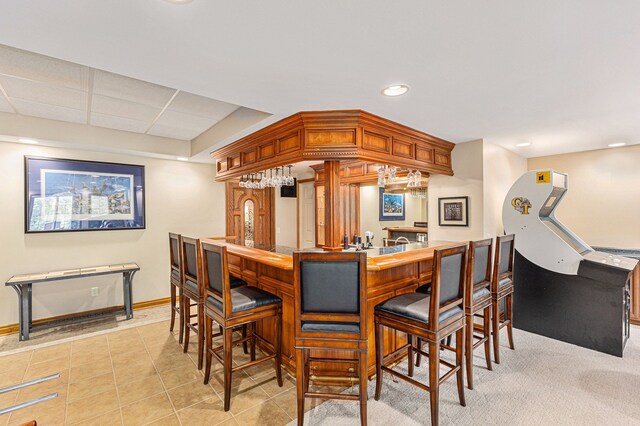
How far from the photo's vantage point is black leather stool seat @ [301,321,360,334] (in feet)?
6.11

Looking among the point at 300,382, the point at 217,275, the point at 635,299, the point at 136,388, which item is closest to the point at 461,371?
the point at 300,382

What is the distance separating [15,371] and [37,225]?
5.84ft

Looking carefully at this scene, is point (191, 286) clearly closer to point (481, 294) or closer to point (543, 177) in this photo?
point (481, 294)

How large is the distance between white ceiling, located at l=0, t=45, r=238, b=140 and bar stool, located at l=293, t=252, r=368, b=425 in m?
2.09

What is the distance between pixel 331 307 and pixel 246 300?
780 millimetres

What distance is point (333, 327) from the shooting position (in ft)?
6.15

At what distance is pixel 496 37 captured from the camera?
1.56 meters

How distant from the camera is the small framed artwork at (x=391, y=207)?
5.17 metres

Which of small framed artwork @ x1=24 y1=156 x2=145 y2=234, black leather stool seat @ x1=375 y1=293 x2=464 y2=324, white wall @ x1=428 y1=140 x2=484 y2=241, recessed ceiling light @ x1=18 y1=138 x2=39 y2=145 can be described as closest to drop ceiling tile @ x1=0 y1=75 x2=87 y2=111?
recessed ceiling light @ x1=18 y1=138 x2=39 y2=145

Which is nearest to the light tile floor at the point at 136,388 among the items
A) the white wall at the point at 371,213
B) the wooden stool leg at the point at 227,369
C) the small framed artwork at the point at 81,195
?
the wooden stool leg at the point at 227,369

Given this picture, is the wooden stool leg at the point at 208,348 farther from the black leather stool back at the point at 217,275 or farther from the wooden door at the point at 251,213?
the wooden door at the point at 251,213

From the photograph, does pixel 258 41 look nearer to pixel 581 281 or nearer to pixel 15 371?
pixel 15 371

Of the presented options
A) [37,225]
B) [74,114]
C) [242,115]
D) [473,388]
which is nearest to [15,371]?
[37,225]

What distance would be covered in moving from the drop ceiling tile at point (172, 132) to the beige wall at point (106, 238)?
66 centimetres
